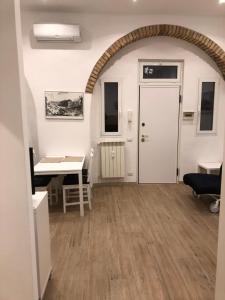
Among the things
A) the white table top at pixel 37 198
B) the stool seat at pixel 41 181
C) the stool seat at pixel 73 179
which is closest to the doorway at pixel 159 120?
the stool seat at pixel 73 179

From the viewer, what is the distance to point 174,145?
532cm

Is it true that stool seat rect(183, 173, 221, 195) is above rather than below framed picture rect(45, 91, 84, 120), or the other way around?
below

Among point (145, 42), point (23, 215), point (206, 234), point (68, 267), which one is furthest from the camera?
point (145, 42)

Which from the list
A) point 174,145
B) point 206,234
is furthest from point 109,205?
point 174,145

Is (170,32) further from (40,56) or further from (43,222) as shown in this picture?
(43,222)

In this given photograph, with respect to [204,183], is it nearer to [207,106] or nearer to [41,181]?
[207,106]

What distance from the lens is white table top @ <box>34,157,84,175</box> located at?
3.66m

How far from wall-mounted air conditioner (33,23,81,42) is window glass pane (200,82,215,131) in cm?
274

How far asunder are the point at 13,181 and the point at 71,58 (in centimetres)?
335

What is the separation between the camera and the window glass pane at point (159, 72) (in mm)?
5082

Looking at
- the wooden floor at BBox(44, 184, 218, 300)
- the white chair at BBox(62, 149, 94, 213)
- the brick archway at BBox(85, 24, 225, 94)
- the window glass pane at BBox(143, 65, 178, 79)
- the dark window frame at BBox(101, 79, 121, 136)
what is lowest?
the wooden floor at BBox(44, 184, 218, 300)

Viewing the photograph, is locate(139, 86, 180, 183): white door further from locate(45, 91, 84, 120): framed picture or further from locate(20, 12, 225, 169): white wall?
locate(45, 91, 84, 120): framed picture

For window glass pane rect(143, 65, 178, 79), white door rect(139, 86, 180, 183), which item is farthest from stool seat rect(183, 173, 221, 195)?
window glass pane rect(143, 65, 178, 79)

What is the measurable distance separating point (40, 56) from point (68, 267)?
11.4 ft
